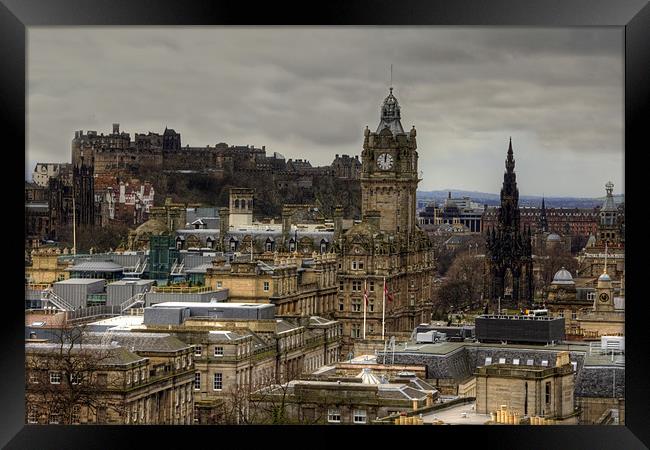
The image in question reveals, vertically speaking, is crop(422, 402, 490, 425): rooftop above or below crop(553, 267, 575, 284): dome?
below

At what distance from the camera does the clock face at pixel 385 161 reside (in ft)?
107

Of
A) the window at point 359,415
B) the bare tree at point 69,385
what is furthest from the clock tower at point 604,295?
the bare tree at point 69,385

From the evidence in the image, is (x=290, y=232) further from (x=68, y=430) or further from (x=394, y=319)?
(x=68, y=430)

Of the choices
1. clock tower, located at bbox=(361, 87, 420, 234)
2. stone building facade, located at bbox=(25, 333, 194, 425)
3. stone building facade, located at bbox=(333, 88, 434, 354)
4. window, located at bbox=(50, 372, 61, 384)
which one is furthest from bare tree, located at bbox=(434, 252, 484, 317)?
window, located at bbox=(50, 372, 61, 384)

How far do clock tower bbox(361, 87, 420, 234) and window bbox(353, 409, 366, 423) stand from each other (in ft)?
58.7

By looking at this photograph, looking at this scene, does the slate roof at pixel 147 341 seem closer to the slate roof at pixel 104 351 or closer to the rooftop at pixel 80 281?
the slate roof at pixel 104 351

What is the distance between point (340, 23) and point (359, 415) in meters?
10.4

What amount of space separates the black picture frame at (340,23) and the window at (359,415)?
9763 mm

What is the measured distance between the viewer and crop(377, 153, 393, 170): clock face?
3272 cm

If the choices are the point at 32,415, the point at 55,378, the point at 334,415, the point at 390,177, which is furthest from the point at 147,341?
the point at 390,177

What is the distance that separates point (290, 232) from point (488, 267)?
6.40m

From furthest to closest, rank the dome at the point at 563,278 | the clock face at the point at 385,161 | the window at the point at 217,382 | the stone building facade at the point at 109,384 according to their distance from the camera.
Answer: the clock face at the point at 385,161 → the dome at the point at 563,278 → the window at the point at 217,382 → the stone building facade at the point at 109,384

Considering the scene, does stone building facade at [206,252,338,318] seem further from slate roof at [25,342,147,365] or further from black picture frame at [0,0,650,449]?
black picture frame at [0,0,650,449]

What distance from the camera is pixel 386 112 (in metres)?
33.1
